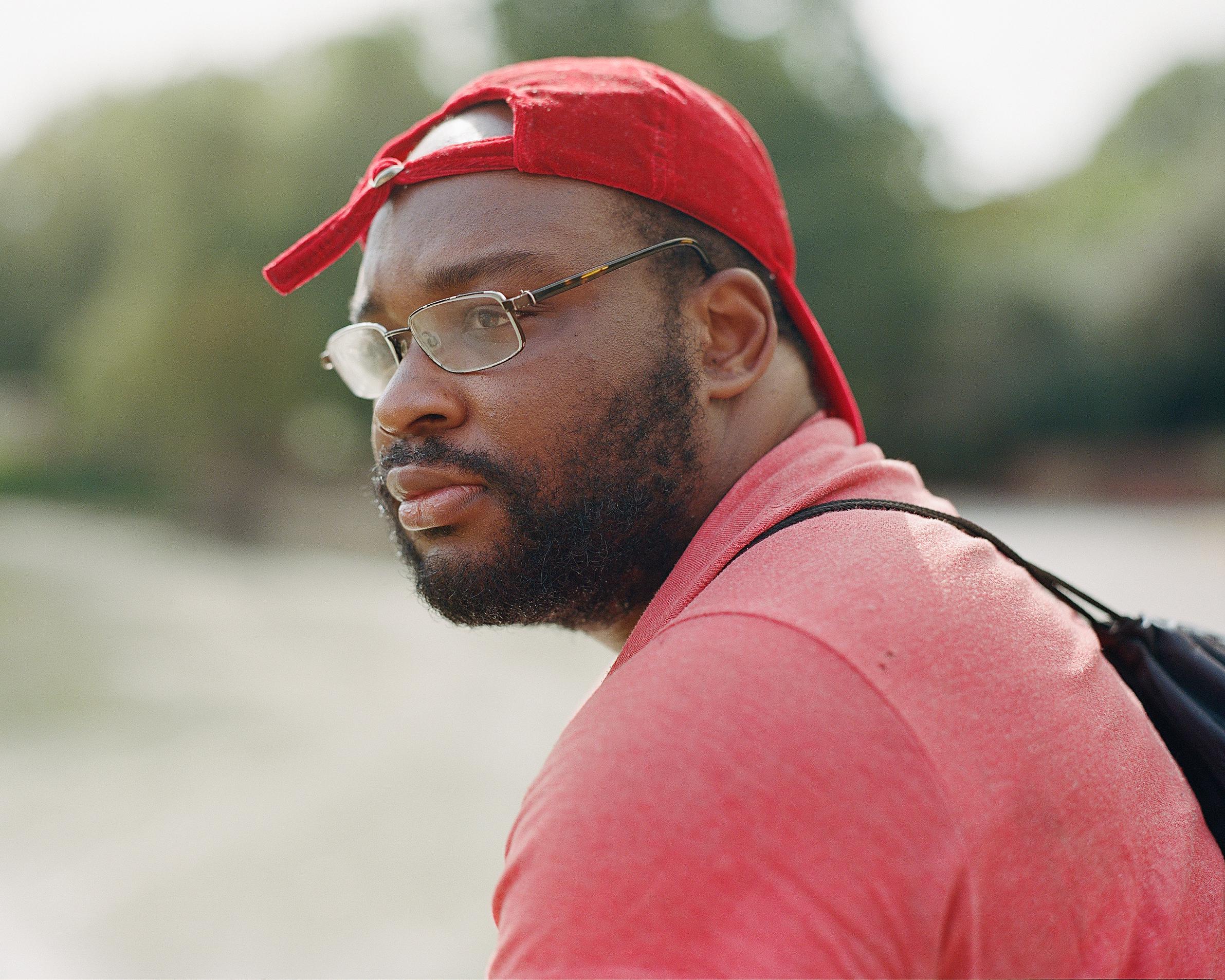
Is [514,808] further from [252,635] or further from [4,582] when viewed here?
[4,582]

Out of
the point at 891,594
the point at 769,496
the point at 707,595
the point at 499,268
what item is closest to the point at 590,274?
the point at 499,268

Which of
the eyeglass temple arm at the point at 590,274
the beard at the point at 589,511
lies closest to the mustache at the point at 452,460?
Answer: the beard at the point at 589,511

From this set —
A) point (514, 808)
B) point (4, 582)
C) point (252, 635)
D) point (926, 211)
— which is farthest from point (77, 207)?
point (514, 808)

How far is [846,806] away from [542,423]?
3.20ft

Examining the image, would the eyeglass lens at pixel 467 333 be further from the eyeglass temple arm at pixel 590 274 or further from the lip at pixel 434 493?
the lip at pixel 434 493

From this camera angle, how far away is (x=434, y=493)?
73.3 inches

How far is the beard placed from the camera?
6.04 ft

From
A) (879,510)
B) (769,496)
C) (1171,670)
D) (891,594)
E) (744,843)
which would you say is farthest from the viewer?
(1171,670)

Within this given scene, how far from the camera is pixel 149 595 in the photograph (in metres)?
13.9

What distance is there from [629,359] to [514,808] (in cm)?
528

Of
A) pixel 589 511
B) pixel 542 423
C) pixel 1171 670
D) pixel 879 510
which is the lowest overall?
pixel 1171 670

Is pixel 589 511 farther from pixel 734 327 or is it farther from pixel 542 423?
pixel 734 327

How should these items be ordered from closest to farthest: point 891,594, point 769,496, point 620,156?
point 891,594, point 769,496, point 620,156

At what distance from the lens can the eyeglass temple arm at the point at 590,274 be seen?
6.11ft
